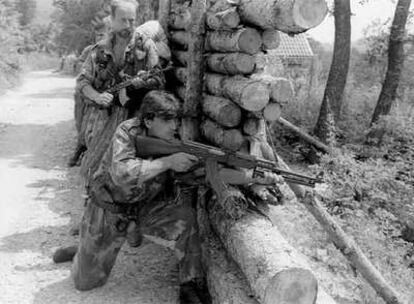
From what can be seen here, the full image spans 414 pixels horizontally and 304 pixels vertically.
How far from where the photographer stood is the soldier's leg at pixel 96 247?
4.58 m

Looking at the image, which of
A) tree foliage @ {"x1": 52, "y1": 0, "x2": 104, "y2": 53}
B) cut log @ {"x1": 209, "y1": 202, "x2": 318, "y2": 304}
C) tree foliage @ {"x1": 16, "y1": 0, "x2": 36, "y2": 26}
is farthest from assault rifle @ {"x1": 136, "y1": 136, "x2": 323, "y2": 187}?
tree foliage @ {"x1": 16, "y1": 0, "x2": 36, "y2": 26}

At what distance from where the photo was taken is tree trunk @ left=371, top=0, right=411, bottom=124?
10625 millimetres

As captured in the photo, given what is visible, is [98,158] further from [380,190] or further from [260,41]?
[380,190]

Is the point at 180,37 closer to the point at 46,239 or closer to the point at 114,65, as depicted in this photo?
the point at 114,65

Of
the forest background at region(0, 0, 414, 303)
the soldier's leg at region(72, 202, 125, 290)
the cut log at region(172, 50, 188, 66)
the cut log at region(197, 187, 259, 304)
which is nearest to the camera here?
the cut log at region(197, 187, 259, 304)

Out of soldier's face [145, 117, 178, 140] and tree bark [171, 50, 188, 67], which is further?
tree bark [171, 50, 188, 67]

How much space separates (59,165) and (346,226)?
205 inches

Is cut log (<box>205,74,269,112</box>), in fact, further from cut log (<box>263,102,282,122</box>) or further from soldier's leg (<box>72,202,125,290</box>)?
soldier's leg (<box>72,202,125,290</box>)

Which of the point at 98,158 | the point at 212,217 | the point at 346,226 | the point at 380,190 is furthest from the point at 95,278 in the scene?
the point at 380,190

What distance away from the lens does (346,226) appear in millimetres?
6508

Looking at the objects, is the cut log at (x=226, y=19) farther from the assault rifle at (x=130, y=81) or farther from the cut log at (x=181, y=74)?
the cut log at (x=181, y=74)

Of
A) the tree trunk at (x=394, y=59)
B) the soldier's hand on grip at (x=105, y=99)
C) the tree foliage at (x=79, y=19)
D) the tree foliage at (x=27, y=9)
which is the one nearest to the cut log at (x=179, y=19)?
the soldier's hand on grip at (x=105, y=99)

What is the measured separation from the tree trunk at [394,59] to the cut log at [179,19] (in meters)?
5.48

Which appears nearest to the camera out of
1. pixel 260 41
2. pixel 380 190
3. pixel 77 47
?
pixel 260 41
